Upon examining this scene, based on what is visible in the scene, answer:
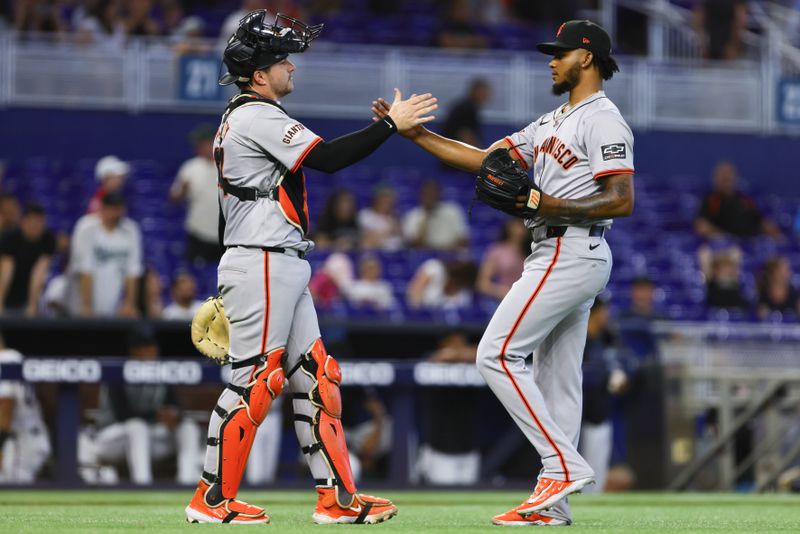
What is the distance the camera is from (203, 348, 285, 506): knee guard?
5.96 m

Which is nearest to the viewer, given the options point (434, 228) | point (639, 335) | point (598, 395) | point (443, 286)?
point (598, 395)

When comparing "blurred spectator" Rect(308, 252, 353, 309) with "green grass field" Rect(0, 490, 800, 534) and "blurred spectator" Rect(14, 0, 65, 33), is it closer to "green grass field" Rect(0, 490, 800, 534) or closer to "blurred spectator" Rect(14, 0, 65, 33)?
"green grass field" Rect(0, 490, 800, 534)

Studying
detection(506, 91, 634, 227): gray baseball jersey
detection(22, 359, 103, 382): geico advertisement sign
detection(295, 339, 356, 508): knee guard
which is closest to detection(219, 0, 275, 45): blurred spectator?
detection(22, 359, 103, 382): geico advertisement sign

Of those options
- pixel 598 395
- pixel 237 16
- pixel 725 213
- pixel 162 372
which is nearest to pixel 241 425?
pixel 162 372

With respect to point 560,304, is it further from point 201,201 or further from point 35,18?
point 35,18

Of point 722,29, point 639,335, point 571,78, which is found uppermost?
point 722,29

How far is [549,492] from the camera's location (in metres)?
6.03

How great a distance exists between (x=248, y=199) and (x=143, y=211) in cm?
900

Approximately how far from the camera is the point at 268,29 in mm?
6148

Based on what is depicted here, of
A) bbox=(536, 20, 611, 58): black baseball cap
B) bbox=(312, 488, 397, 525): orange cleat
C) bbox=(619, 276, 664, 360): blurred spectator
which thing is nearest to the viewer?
bbox=(312, 488, 397, 525): orange cleat

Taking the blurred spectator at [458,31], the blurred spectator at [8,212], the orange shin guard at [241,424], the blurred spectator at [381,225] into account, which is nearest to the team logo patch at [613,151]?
the orange shin guard at [241,424]

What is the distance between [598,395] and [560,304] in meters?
5.36

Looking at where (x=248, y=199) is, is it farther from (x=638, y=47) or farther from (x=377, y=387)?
(x=638, y=47)

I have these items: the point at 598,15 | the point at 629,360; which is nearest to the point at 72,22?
the point at 598,15
